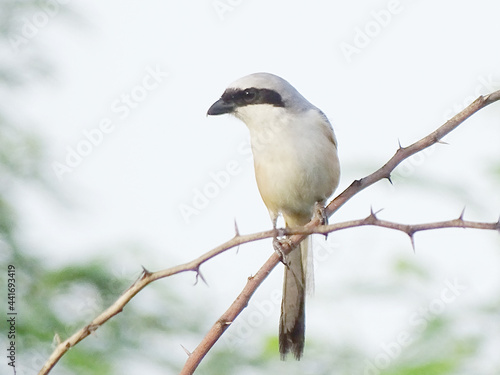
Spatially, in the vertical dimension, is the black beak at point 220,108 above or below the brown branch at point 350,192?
above

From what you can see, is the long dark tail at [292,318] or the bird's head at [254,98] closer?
the long dark tail at [292,318]

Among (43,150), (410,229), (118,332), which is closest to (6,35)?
(43,150)

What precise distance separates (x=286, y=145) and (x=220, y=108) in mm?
405

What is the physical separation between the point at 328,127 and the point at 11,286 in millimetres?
1869

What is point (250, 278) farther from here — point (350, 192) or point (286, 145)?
point (286, 145)

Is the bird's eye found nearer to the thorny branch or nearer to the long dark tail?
the long dark tail

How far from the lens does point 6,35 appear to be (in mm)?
4684

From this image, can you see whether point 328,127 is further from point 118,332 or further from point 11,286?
point 11,286

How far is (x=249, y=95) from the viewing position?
3898mm

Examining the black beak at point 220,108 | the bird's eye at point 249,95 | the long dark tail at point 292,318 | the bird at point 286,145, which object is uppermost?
the bird's eye at point 249,95

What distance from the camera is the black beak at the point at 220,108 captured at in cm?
385

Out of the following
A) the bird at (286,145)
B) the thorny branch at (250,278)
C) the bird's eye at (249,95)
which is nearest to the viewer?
the thorny branch at (250,278)

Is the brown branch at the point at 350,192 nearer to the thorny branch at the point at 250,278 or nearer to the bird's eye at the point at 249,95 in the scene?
the thorny branch at the point at 250,278

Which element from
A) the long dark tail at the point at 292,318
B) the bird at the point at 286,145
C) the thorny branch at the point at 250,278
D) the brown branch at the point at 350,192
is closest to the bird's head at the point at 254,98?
the bird at the point at 286,145
